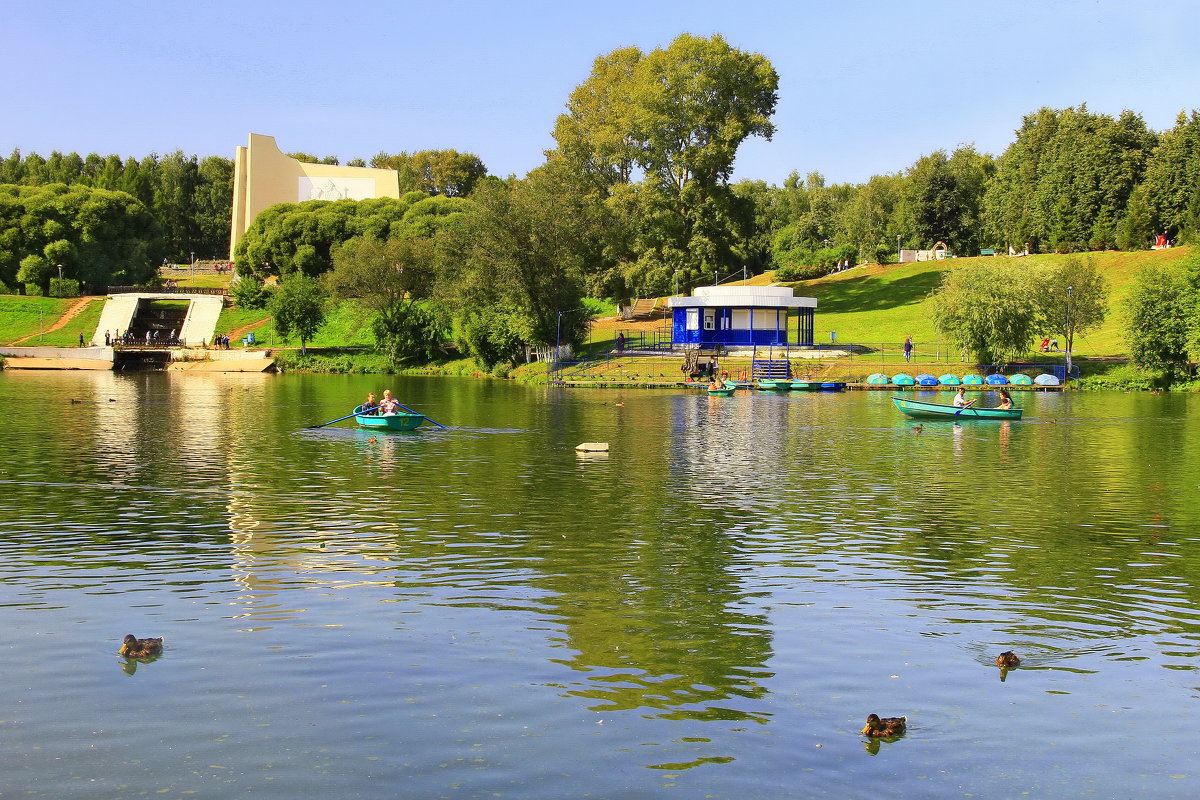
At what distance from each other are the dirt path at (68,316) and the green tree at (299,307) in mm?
24178

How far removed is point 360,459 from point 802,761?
83.3 feet

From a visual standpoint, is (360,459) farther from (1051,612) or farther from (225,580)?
(1051,612)

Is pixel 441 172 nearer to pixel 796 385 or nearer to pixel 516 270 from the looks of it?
pixel 516 270

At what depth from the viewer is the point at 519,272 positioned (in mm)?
83312

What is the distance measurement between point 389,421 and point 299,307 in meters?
61.4

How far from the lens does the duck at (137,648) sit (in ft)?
41.7

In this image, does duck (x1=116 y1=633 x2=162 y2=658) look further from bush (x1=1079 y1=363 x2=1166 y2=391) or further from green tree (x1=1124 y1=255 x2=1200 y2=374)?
green tree (x1=1124 y1=255 x2=1200 y2=374)

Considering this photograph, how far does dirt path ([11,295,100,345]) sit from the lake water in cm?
8149

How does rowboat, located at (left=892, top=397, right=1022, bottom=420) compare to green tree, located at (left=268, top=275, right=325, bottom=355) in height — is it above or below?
below

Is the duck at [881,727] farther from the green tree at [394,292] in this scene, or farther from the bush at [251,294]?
the bush at [251,294]

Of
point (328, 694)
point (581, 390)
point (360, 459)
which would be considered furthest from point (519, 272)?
point (328, 694)

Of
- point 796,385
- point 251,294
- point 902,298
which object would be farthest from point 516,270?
point 902,298

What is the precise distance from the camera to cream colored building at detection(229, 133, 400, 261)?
457 ft

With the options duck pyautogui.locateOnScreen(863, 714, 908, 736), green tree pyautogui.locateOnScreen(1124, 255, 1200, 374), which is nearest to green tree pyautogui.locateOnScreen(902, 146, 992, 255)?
green tree pyautogui.locateOnScreen(1124, 255, 1200, 374)
